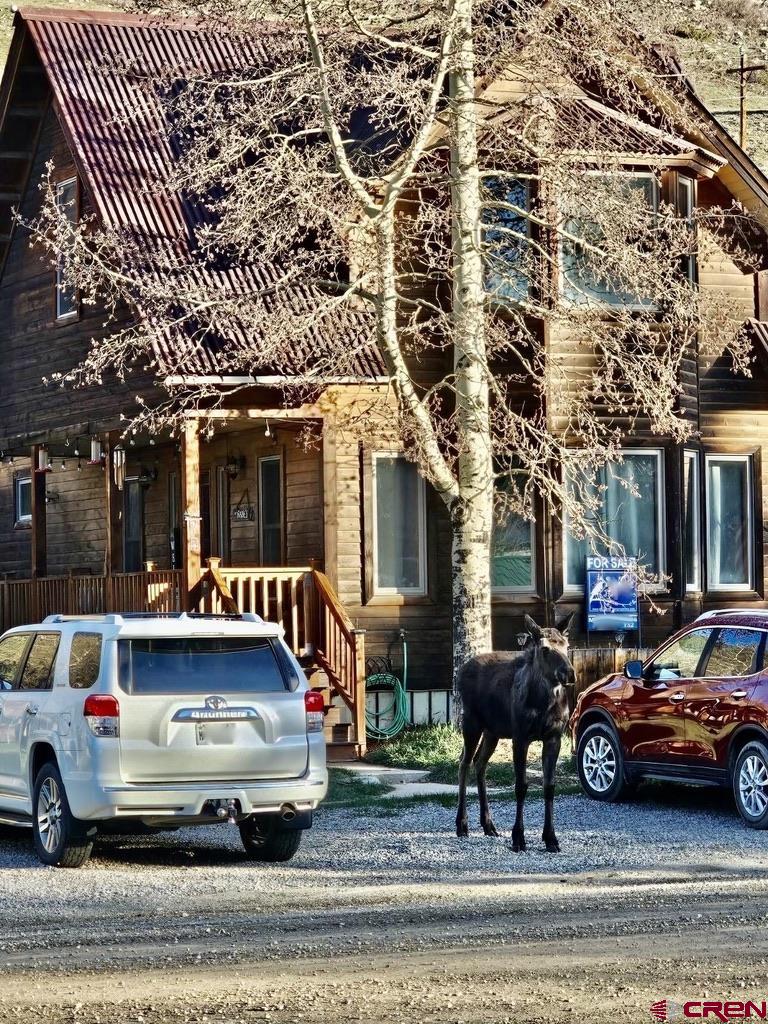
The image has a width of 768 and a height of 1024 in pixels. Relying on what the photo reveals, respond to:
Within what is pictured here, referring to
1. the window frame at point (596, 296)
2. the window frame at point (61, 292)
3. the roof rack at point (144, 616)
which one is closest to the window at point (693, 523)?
the window frame at point (596, 296)

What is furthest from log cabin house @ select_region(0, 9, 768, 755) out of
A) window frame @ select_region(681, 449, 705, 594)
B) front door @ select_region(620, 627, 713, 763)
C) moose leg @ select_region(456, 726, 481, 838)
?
moose leg @ select_region(456, 726, 481, 838)

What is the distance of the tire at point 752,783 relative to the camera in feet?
48.3

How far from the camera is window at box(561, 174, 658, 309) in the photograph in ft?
67.1

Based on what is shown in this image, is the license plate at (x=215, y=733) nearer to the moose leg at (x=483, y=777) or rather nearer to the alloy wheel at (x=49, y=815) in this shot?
the alloy wheel at (x=49, y=815)

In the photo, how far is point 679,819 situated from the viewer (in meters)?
15.7

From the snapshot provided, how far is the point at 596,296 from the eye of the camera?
2388 centimetres

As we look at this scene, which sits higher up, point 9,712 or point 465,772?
point 9,712

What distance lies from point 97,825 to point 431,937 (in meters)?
3.80

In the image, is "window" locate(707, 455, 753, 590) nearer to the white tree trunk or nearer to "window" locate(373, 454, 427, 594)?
"window" locate(373, 454, 427, 594)

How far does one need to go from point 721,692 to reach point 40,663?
5.89 metres

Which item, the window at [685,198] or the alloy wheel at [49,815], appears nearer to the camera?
the alloy wheel at [49,815]

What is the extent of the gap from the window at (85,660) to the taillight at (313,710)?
5.21 feet

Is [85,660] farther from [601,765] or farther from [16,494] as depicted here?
[16,494]

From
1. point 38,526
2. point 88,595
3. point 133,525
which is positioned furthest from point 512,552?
point 133,525
